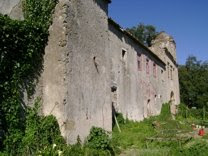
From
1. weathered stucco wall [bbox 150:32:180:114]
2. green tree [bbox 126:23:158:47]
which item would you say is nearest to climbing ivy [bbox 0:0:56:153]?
weathered stucco wall [bbox 150:32:180:114]

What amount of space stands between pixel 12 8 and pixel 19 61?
8.67 ft

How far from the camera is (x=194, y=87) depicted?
50.0 m

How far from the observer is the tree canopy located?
49.0 meters

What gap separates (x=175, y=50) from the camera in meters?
37.8

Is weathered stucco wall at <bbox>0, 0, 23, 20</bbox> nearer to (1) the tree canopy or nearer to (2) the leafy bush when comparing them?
(2) the leafy bush

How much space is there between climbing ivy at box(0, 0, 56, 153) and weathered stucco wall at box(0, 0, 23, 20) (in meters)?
0.51

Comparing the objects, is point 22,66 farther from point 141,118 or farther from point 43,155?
point 141,118

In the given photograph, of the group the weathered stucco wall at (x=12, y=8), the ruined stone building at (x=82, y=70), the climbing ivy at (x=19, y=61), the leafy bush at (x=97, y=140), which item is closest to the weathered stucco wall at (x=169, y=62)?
the ruined stone building at (x=82, y=70)

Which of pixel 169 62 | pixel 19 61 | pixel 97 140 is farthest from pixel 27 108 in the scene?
pixel 169 62

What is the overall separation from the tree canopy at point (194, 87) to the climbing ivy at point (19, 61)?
39.2 metres

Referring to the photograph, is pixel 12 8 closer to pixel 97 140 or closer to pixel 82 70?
pixel 82 70

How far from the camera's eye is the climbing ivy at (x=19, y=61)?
10055 mm

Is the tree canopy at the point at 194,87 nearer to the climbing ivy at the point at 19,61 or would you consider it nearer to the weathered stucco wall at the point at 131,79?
the weathered stucco wall at the point at 131,79

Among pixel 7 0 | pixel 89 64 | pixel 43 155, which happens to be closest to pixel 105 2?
pixel 89 64
